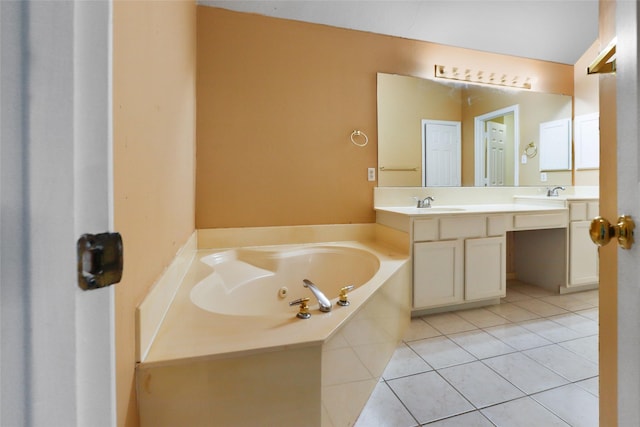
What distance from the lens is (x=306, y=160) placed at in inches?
98.8

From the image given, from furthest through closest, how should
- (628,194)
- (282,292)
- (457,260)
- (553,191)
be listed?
(553,191) < (457,260) < (282,292) < (628,194)

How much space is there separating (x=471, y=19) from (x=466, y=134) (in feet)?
3.10

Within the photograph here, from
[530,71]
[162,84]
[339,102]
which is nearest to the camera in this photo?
[162,84]

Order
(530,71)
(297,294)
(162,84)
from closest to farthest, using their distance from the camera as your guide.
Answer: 1. (162,84)
2. (297,294)
3. (530,71)

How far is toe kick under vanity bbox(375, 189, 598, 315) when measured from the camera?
2.25 meters

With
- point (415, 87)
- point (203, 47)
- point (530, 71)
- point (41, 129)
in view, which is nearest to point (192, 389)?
point (41, 129)

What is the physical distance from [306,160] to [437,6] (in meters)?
Answer: 1.61

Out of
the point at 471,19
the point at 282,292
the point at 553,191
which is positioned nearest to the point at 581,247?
the point at 553,191

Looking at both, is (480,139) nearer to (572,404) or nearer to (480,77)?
(480,77)

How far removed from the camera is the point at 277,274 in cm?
208

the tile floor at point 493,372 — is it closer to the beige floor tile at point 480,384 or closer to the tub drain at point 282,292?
the beige floor tile at point 480,384

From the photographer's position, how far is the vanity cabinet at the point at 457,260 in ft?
7.33

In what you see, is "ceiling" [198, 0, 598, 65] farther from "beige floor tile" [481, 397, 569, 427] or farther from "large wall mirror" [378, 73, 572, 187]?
"beige floor tile" [481, 397, 569, 427]

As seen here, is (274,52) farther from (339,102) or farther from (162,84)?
(162,84)
